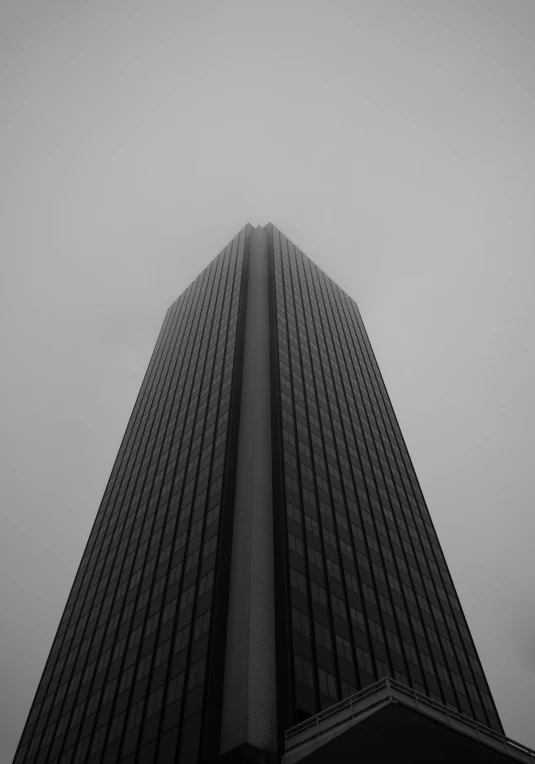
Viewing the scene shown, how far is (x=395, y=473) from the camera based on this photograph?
89.2m

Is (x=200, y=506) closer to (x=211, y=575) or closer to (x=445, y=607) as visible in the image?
(x=211, y=575)

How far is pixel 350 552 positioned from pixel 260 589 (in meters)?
16.2

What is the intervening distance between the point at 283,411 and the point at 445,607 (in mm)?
30326

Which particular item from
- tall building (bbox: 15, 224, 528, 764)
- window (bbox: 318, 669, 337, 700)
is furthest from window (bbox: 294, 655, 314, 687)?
window (bbox: 318, 669, 337, 700)

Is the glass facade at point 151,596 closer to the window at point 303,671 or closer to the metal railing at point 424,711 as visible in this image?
the window at point 303,671

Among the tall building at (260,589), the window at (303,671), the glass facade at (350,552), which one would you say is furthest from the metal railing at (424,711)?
the glass facade at (350,552)

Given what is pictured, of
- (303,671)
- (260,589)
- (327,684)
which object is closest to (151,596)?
(260,589)

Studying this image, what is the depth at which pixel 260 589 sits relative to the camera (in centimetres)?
4903

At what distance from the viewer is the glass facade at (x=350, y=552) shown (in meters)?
49.2

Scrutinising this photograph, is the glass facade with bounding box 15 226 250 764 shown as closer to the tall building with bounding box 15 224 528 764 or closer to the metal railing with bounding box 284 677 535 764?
the tall building with bounding box 15 224 528 764

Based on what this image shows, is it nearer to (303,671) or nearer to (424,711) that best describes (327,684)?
(303,671)

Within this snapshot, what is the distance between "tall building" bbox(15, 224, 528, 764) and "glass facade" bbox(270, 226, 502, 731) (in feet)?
0.79

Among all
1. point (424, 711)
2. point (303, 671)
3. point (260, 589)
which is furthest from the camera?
point (260, 589)

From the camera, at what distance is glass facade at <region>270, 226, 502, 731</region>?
161 ft
